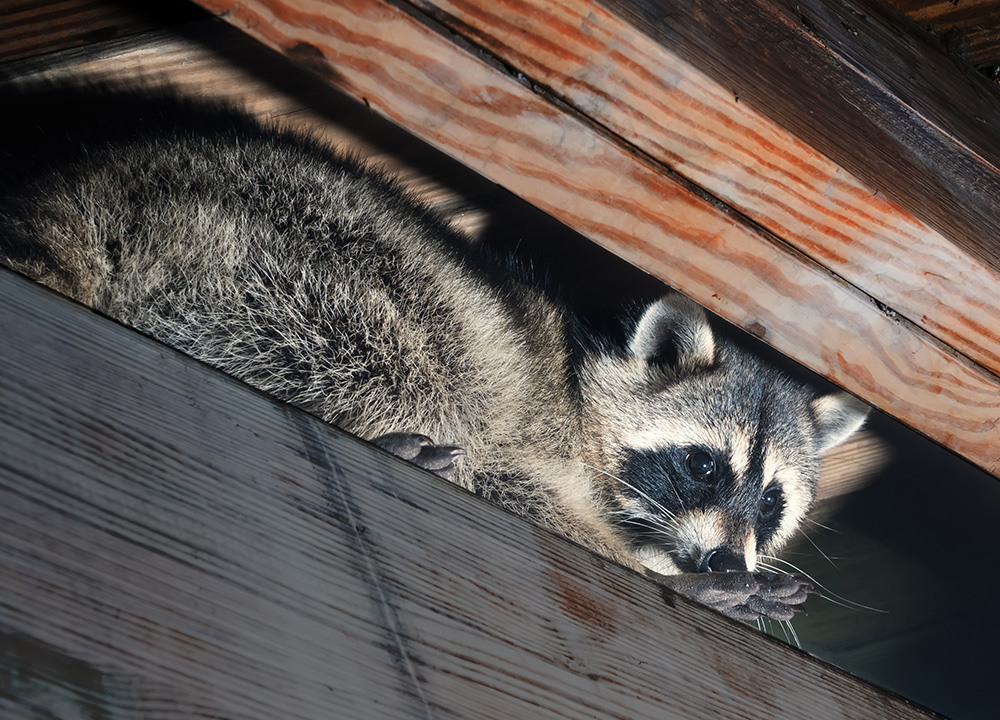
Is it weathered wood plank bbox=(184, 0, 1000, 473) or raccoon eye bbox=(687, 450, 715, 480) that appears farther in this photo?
raccoon eye bbox=(687, 450, 715, 480)

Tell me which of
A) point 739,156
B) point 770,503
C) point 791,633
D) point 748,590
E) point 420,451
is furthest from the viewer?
point 770,503

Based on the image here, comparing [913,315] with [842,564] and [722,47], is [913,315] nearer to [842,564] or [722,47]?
[722,47]

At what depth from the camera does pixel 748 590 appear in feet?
6.26

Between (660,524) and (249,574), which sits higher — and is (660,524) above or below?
above

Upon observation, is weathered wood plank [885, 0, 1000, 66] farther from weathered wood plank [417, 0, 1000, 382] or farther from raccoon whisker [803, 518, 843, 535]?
raccoon whisker [803, 518, 843, 535]

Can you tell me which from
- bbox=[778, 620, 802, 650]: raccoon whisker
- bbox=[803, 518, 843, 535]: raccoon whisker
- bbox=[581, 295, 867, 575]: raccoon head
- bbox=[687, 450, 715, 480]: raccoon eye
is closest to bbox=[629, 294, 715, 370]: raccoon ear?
bbox=[581, 295, 867, 575]: raccoon head

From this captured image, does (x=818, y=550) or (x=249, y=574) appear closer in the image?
(x=249, y=574)

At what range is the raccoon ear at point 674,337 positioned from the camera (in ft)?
7.14

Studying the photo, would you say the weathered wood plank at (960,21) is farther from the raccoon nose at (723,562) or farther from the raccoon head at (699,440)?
the raccoon nose at (723,562)

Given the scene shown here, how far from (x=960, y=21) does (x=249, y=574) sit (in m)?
1.95

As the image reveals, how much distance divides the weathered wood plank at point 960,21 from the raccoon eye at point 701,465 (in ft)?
3.67

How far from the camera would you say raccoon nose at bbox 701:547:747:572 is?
2029 millimetres

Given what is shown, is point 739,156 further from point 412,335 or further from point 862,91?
point 412,335

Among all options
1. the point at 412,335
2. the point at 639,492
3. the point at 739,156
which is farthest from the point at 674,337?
the point at 739,156
